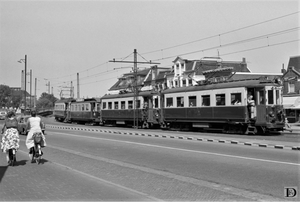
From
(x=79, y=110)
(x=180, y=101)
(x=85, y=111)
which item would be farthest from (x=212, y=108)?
(x=79, y=110)

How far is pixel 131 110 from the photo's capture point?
3612cm

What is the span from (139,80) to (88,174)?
6598 cm

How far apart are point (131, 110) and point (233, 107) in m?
14.0

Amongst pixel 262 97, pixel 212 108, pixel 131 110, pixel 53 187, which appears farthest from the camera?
pixel 131 110

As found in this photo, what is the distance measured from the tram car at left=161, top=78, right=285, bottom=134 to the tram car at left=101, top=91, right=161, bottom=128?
14.0ft

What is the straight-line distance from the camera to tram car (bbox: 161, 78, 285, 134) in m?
23.0

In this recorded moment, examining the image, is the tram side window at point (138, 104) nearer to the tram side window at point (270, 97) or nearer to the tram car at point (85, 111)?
the tram car at point (85, 111)

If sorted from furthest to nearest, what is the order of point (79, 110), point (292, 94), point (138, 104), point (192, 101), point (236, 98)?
point (79, 110) < point (292, 94) < point (138, 104) < point (192, 101) < point (236, 98)

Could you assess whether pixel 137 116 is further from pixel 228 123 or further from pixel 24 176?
pixel 24 176

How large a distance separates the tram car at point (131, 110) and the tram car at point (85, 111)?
8.16 ft

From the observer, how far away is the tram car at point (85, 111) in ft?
145

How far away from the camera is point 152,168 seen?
10.8m

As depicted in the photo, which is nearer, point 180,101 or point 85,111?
point 180,101

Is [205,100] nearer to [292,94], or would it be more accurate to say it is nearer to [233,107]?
[233,107]
